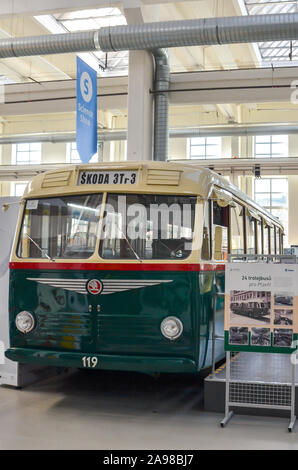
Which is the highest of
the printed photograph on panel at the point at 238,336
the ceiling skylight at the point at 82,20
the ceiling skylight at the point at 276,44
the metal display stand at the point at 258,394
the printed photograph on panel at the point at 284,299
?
the ceiling skylight at the point at 276,44

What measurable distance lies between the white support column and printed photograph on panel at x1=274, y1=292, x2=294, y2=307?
845 cm

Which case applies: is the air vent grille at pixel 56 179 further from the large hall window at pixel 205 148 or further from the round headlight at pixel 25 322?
the large hall window at pixel 205 148

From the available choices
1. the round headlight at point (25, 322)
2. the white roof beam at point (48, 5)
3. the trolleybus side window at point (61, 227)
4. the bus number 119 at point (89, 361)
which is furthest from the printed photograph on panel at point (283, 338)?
the white roof beam at point (48, 5)

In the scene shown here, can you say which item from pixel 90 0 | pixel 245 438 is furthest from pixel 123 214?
pixel 90 0

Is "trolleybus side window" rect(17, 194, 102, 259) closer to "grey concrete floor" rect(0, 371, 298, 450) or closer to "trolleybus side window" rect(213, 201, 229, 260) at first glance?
"trolleybus side window" rect(213, 201, 229, 260)

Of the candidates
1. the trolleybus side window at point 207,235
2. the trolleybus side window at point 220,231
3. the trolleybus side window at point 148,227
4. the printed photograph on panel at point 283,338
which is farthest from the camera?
the trolleybus side window at point 220,231

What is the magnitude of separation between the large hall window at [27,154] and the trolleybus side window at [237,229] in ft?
66.3

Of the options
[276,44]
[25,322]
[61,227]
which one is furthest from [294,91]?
[25,322]

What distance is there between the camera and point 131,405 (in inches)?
266

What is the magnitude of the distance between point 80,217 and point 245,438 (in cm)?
292

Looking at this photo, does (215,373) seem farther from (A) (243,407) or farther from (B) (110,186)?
(B) (110,186)

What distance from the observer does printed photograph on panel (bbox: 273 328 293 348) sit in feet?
19.5

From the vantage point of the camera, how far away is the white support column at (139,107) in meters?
14.1

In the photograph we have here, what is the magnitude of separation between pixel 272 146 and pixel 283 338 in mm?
19965
